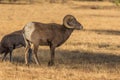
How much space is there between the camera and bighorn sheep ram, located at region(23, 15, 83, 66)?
51.4 ft

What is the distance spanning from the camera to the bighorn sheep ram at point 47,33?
15680mm

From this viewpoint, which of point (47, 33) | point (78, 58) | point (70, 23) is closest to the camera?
point (47, 33)

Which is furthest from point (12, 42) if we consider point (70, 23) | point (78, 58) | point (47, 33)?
point (78, 58)

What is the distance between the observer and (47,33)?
15.8m

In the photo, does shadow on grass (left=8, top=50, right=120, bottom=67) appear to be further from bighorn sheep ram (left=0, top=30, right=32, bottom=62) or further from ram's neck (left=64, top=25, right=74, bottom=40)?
ram's neck (left=64, top=25, right=74, bottom=40)

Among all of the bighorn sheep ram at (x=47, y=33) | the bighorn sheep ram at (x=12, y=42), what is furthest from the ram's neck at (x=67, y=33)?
the bighorn sheep ram at (x=12, y=42)

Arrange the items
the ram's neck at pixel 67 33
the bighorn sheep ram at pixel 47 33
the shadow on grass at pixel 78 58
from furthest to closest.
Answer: the shadow on grass at pixel 78 58, the ram's neck at pixel 67 33, the bighorn sheep ram at pixel 47 33

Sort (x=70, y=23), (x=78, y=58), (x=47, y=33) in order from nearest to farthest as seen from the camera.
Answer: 1. (x=47, y=33)
2. (x=70, y=23)
3. (x=78, y=58)

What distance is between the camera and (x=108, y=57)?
62.6 feet

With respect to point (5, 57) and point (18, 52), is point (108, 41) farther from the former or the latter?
point (5, 57)

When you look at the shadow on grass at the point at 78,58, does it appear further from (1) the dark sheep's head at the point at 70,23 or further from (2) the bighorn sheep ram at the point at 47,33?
(1) the dark sheep's head at the point at 70,23

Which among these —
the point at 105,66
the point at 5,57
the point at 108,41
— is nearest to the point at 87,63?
the point at 105,66

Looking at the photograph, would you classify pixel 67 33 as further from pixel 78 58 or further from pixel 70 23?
pixel 78 58

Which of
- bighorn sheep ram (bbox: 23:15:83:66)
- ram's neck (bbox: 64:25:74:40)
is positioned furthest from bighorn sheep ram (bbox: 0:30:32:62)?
ram's neck (bbox: 64:25:74:40)
